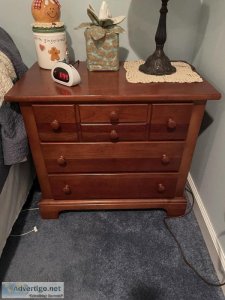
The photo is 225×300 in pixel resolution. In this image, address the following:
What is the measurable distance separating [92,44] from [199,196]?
0.95 metres

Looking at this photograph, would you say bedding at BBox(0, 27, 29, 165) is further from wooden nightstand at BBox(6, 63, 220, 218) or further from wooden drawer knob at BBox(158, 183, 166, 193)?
wooden drawer knob at BBox(158, 183, 166, 193)

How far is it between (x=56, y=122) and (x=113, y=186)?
43cm

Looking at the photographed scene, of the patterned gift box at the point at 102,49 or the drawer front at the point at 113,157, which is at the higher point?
the patterned gift box at the point at 102,49

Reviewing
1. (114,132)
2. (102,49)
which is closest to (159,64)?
(102,49)

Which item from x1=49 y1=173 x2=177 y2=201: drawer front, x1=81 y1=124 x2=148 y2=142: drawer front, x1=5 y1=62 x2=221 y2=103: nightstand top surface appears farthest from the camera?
x1=49 y1=173 x2=177 y2=201: drawer front

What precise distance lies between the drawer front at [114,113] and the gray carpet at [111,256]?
60 centimetres

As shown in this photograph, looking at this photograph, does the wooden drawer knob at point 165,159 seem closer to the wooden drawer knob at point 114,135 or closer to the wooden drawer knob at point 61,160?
the wooden drawer knob at point 114,135

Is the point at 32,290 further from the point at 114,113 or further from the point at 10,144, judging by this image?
the point at 114,113

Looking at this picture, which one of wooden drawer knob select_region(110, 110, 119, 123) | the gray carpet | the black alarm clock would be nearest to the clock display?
the black alarm clock

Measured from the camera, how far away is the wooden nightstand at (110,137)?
2.81 feet

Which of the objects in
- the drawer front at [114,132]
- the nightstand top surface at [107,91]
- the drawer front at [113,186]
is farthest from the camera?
the drawer front at [113,186]

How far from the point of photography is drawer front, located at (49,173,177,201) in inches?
42.8

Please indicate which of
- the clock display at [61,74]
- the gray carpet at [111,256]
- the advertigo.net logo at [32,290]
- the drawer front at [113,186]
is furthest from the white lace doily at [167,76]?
the advertigo.net logo at [32,290]

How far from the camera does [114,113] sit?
877 mm
